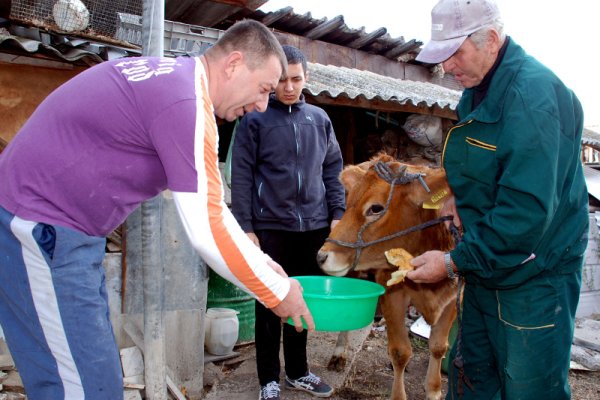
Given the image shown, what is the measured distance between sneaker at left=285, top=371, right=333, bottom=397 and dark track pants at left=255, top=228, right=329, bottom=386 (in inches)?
9.5

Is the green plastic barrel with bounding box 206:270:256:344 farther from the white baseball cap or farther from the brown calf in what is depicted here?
the white baseball cap

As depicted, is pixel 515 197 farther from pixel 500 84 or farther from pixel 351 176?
pixel 351 176

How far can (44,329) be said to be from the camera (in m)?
1.87

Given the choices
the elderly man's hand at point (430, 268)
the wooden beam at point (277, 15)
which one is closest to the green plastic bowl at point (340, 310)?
the elderly man's hand at point (430, 268)

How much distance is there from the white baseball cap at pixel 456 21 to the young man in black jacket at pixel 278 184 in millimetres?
1488

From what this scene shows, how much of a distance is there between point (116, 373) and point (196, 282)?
235 centimetres

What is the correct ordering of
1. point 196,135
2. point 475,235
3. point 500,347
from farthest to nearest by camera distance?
point 500,347 → point 475,235 → point 196,135

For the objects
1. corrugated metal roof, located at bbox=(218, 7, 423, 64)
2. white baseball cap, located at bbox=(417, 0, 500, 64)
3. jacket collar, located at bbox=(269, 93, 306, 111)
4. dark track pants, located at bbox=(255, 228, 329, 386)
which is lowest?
dark track pants, located at bbox=(255, 228, 329, 386)

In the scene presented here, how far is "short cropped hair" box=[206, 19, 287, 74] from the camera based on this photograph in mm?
2162

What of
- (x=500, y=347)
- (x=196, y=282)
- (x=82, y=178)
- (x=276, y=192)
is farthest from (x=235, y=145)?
(x=500, y=347)

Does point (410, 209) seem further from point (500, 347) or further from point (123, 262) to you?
point (123, 262)

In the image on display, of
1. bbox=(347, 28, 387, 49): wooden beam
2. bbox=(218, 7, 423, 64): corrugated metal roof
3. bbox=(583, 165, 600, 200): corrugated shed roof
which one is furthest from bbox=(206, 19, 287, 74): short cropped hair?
bbox=(347, 28, 387, 49): wooden beam

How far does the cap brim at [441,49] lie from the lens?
7.50 ft

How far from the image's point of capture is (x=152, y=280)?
3430 mm
